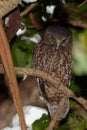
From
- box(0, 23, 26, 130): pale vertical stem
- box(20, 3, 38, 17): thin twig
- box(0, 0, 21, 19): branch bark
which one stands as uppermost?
box(0, 0, 21, 19): branch bark

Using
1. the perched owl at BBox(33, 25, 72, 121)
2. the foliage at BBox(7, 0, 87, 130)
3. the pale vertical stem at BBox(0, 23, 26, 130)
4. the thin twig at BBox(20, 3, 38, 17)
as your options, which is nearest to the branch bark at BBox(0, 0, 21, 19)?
the pale vertical stem at BBox(0, 23, 26, 130)

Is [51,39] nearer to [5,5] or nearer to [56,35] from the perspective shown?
[56,35]

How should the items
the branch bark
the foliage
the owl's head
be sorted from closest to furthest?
the branch bark → the foliage → the owl's head

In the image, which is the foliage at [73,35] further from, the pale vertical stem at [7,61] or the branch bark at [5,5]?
the branch bark at [5,5]

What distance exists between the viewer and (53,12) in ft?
5.78

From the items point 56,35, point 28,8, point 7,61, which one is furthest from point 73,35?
point 7,61

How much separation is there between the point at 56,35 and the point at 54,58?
10 cm

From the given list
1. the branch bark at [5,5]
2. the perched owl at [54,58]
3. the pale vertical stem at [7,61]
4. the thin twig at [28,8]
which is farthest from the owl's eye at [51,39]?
the branch bark at [5,5]

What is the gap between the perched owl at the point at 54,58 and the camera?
61.8 inches

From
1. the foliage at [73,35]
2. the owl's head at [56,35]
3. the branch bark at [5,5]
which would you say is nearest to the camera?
the branch bark at [5,5]

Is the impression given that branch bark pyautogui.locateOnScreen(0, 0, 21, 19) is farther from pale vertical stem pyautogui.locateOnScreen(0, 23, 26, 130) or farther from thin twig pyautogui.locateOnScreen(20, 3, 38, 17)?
thin twig pyautogui.locateOnScreen(20, 3, 38, 17)

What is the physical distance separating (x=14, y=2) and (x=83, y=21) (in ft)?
3.12

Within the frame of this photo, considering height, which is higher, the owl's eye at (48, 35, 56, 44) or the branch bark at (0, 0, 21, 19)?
the branch bark at (0, 0, 21, 19)

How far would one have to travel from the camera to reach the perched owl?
1.57m
